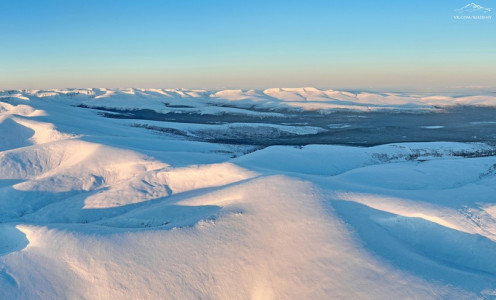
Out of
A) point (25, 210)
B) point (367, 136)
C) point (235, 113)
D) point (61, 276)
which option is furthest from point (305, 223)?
point (235, 113)

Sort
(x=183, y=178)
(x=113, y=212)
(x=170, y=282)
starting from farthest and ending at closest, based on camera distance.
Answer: (x=183, y=178)
(x=113, y=212)
(x=170, y=282)

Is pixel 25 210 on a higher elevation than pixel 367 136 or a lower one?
lower

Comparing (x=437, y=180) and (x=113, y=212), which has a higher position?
(x=437, y=180)

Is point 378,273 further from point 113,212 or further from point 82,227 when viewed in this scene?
point 113,212

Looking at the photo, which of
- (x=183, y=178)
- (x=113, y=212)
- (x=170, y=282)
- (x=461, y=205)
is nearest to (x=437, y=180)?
(x=461, y=205)

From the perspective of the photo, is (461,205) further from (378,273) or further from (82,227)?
(82,227)

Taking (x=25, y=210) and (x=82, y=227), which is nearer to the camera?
(x=82, y=227)

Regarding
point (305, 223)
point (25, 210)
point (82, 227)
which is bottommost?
point (25, 210)

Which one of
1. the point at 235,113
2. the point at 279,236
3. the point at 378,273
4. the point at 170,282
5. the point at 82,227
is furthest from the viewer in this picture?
the point at 235,113

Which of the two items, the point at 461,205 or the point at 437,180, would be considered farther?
the point at 437,180
